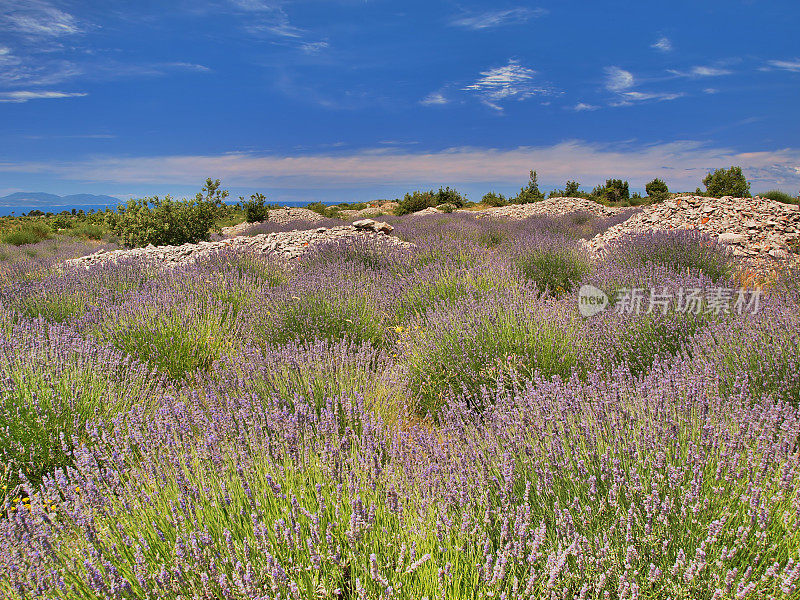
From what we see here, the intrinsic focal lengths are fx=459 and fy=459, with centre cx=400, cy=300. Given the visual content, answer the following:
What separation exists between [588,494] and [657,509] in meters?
0.21

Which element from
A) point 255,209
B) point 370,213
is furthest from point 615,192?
point 255,209

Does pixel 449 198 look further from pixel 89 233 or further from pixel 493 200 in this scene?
pixel 89 233

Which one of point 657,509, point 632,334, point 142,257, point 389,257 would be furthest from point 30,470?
point 142,257

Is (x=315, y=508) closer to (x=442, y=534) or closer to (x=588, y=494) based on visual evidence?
(x=442, y=534)

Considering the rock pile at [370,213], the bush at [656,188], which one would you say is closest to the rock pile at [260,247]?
the rock pile at [370,213]

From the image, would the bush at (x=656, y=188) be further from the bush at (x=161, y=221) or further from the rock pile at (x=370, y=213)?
the bush at (x=161, y=221)

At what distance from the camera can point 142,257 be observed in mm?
7992

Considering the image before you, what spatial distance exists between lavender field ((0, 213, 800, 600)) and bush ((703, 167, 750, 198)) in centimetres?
2775

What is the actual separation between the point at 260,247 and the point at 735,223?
9524 mm

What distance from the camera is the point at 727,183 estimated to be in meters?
26.9

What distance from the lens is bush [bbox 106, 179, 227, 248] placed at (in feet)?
38.1

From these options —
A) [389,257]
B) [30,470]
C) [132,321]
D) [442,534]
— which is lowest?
[30,470]

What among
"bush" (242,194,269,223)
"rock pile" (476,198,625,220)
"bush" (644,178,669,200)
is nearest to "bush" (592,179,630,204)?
"bush" (644,178,669,200)

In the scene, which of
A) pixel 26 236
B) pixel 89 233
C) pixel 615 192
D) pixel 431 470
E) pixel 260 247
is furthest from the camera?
pixel 615 192
